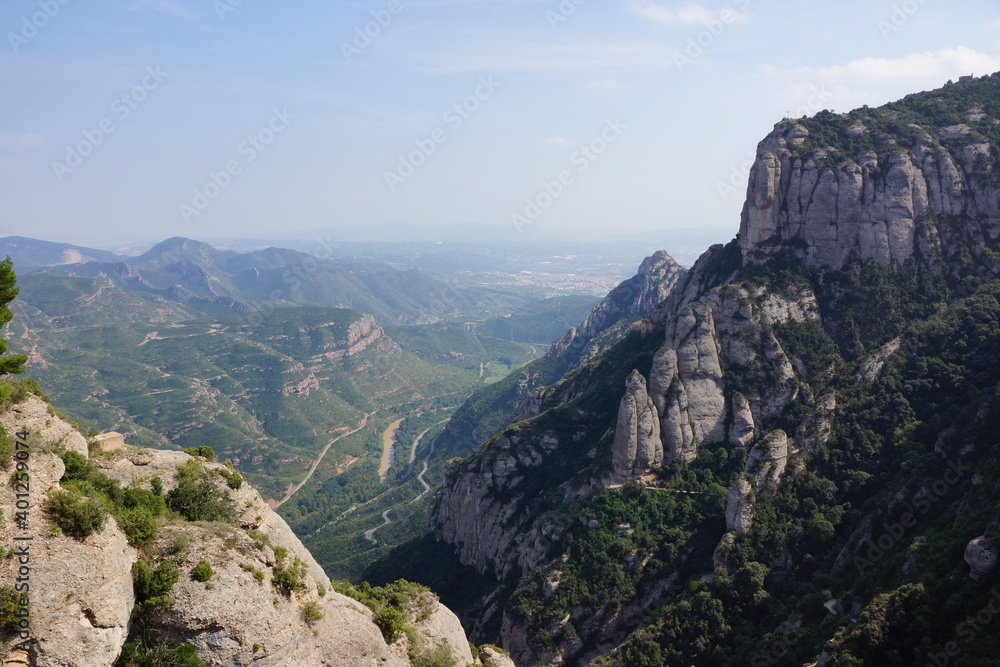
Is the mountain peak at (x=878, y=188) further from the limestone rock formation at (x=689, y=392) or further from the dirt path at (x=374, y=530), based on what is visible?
the dirt path at (x=374, y=530)

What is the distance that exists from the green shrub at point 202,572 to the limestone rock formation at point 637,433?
173 ft

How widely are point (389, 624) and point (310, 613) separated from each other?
842 cm

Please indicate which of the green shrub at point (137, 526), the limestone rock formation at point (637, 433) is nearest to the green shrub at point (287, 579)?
the green shrub at point (137, 526)

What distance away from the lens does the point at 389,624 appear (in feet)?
113

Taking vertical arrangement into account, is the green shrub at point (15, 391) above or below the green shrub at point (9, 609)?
above

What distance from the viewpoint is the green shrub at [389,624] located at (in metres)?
34.0

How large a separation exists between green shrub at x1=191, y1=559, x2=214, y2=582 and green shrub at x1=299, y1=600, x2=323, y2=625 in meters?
5.65

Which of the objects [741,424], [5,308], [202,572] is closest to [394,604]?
[202,572]

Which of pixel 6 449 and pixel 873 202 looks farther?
pixel 873 202

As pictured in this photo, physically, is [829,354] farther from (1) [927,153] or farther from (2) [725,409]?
(1) [927,153]

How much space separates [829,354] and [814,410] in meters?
10.9

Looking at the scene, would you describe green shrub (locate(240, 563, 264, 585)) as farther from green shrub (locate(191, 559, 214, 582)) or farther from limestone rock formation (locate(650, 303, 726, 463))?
limestone rock formation (locate(650, 303, 726, 463))

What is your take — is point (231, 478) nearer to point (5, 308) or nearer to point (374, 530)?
point (5, 308)

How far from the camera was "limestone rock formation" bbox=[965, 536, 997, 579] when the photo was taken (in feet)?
116
